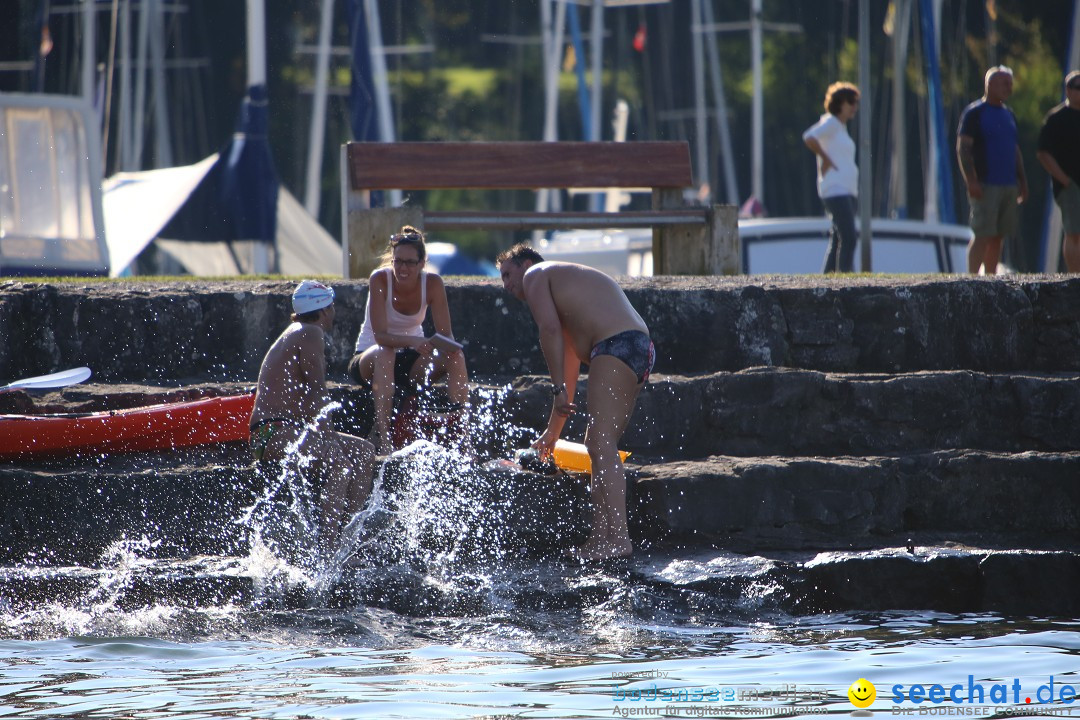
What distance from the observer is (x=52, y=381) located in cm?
781

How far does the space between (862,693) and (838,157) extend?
267 inches

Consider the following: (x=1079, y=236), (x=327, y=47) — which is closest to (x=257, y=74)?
(x=327, y=47)

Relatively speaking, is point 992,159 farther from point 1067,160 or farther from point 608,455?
point 608,455

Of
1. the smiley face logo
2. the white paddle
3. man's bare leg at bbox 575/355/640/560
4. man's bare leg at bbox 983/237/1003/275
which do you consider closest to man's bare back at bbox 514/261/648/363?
man's bare leg at bbox 575/355/640/560

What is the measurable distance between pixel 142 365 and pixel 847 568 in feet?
14.8

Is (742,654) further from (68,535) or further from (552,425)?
(68,535)

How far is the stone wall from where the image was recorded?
28.6 feet

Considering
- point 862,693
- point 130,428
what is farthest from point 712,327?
point 862,693

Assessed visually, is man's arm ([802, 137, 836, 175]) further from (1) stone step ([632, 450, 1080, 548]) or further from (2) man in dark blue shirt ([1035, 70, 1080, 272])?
(1) stone step ([632, 450, 1080, 548])

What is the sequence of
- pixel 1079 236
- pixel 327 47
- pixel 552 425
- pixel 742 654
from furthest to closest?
1. pixel 327 47
2. pixel 1079 236
3. pixel 552 425
4. pixel 742 654

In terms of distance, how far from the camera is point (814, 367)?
28.8ft

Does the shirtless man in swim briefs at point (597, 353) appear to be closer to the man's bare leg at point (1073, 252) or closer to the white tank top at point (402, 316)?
the white tank top at point (402, 316)

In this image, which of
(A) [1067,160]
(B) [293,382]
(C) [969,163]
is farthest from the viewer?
(C) [969,163]

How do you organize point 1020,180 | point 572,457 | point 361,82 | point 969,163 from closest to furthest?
1. point 572,457
2. point 969,163
3. point 1020,180
4. point 361,82
